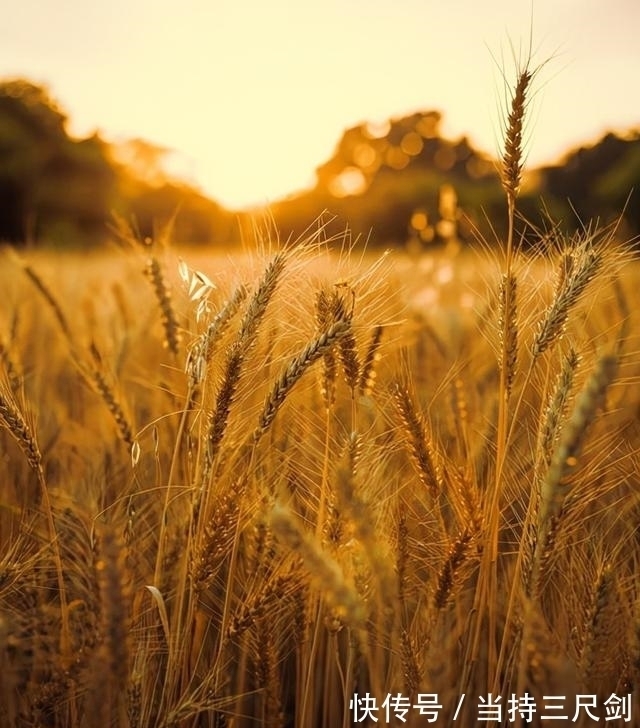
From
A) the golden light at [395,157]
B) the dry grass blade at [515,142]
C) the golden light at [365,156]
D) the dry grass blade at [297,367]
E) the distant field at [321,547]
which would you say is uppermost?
the golden light at [395,157]

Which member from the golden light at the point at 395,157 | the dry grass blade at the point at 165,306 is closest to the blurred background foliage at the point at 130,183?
the golden light at the point at 395,157

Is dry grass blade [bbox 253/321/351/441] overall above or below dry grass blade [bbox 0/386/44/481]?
above

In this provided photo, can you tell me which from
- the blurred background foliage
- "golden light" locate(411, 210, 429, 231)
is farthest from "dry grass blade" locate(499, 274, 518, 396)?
Answer: the blurred background foliage

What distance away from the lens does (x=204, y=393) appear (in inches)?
41.4

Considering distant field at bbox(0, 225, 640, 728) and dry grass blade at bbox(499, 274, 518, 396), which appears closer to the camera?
distant field at bbox(0, 225, 640, 728)

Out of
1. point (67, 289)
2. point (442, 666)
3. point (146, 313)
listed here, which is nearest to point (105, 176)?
point (67, 289)

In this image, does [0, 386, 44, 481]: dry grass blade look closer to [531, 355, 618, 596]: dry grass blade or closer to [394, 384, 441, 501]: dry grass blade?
[394, 384, 441, 501]: dry grass blade

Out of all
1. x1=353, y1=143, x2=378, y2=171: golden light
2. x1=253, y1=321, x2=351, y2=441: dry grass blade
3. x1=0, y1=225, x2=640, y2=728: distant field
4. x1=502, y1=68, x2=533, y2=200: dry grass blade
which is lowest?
x1=0, y1=225, x2=640, y2=728: distant field

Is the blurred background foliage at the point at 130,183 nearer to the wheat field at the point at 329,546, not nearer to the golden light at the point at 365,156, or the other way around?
the golden light at the point at 365,156

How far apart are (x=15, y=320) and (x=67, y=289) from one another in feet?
7.40

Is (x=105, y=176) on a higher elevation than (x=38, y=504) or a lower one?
higher

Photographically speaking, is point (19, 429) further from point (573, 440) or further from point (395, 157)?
point (395, 157)

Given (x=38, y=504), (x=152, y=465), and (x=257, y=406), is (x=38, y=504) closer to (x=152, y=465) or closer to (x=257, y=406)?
(x=152, y=465)

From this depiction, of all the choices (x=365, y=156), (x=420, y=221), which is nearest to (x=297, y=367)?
(x=420, y=221)
